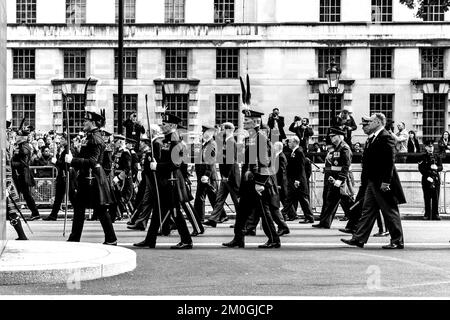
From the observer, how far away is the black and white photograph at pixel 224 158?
1138cm

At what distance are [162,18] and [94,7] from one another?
3.43 metres

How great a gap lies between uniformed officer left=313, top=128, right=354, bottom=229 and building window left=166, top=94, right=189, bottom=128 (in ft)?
95.4

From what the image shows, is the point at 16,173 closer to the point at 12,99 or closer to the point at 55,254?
the point at 55,254

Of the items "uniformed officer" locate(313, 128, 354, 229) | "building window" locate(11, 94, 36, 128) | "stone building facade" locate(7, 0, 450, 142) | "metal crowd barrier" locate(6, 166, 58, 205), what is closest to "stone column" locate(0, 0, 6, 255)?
"uniformed officer" locate(313, 128, 354, 229)

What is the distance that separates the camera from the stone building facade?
47.9 meters

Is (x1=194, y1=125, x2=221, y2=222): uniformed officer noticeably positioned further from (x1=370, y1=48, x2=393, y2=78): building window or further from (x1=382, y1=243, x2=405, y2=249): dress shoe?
(x1=370, y1=48, x2=393, y2=78): building window

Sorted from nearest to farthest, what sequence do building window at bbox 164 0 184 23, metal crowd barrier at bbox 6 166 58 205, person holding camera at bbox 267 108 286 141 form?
metal crowd barrier at bbox 6 166 58 205
person holding camera at bbox 267 108 286 141
building window at bbox 164 0 184 23

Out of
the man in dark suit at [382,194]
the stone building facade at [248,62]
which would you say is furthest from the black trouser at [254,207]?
the stone building facade at [248,62]

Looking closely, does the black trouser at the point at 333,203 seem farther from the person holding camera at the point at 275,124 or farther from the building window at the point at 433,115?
the building window at the point at 433,115

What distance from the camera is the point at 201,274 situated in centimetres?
1178

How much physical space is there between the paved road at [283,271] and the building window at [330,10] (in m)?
32.6

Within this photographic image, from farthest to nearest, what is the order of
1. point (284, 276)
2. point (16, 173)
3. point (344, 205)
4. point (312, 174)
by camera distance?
point (312, 174), point (16, 173), point (344, 205), point (284, 276)

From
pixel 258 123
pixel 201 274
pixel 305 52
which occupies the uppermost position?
pixel 305 52
